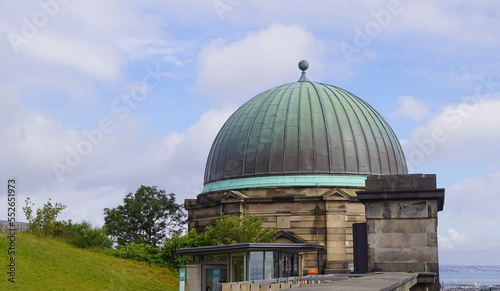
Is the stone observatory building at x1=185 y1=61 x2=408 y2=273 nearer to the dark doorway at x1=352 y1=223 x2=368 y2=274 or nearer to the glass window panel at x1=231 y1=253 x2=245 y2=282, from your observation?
the glass window panel at x1=231 y1=253 x2=245 y2=282

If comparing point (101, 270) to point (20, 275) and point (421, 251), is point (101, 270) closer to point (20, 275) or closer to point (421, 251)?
point (20, 275)

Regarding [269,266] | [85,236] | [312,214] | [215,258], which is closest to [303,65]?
[312,214]

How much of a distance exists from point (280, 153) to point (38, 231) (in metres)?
17.2

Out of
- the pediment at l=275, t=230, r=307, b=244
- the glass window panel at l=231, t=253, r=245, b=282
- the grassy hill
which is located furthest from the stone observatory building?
the glass window panel at l=231, t=253, r=245, b=282

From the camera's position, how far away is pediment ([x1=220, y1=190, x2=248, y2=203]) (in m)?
43.7

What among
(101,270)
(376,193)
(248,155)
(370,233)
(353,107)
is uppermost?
(353,107)

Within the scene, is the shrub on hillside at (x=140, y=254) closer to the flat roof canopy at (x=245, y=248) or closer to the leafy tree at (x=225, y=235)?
the leafy tree at (x=225, y=235)

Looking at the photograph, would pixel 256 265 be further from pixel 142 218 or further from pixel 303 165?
pixel 142 218

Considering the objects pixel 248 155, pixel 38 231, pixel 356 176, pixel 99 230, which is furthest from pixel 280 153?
pixel 38 231

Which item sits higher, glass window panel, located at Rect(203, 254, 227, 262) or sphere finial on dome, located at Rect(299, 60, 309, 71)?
sphere finial on dome, located at Rect(299, 60, 309, 71)

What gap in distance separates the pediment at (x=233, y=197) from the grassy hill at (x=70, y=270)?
6251 millimetres

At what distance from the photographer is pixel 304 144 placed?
1794 inches

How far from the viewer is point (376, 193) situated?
19.0m

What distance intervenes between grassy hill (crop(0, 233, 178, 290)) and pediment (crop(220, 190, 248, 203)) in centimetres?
625
